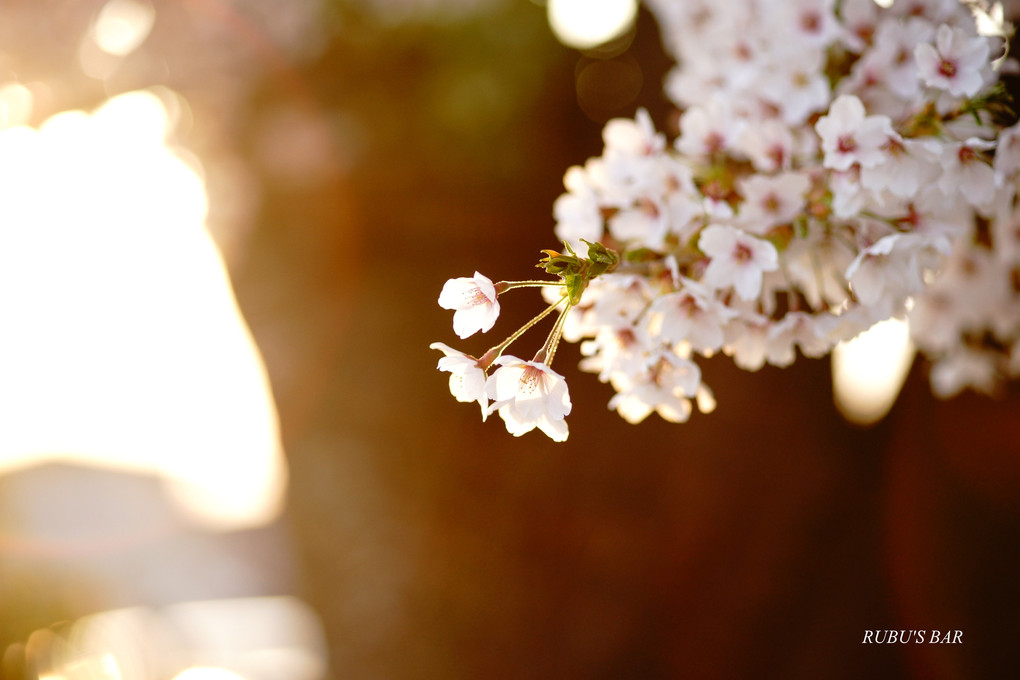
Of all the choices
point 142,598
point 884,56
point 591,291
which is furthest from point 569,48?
point 142,598

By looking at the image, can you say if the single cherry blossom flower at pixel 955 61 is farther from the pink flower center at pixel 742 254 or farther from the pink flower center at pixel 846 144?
the pink flower center at pixel 742 254

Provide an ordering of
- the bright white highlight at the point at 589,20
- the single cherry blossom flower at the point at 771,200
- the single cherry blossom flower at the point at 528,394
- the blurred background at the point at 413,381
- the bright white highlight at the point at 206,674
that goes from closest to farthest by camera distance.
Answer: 1. the single cherry blossom flower at the point at 528,394
2. the single cherry blossom flower at the point at 771,200
3. the bright white highlight at the point at 589,20
4. the blurred background at the point at 413,381
5. the bright white highlight at the point at 206,674

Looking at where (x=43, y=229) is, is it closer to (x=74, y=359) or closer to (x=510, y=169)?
(x=74, y=359)

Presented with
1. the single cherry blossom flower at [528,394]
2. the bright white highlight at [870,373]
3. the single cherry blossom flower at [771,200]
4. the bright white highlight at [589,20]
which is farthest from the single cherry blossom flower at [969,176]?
the bright white highlight at [589,20]

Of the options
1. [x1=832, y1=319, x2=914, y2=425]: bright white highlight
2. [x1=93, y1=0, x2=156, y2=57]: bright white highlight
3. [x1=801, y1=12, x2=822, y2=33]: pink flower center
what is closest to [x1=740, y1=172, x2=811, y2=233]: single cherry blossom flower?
[x1=801, y1=12, x2=822, y2=33]: pink flower center

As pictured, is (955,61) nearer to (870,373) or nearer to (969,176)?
(969,176)

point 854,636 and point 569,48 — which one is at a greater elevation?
point 569,48
